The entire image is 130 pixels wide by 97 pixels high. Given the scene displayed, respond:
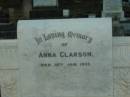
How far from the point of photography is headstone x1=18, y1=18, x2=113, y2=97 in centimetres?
981

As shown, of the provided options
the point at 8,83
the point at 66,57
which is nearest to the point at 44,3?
the point at 66,57

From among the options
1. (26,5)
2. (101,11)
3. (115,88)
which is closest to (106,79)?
(115,88)

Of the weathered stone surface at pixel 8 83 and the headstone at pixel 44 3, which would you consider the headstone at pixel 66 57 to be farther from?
the headstone at pixel 44 3

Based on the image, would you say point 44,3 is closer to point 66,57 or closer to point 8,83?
point 66,57

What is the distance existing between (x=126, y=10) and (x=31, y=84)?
189 centimetres

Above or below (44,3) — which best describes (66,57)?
below

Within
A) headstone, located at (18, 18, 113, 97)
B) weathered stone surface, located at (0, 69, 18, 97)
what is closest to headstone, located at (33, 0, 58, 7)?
headstone, located at (18, 18, 113, 97)

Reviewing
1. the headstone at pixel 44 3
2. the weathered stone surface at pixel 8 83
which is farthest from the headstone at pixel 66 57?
the headstone at pixel 44 3

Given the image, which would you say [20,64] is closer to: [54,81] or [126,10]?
[54,81]

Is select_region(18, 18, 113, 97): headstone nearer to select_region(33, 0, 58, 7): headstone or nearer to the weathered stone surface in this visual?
the weathered stone surface

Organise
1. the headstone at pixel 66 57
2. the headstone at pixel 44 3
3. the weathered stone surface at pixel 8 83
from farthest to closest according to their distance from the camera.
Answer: the headstone at pixel 44 3 < the weathered stone surface at pixel 8 83 < the headstone at pixel 66 57

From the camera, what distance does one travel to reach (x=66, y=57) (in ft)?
32.3

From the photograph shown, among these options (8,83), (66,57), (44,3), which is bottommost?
(8,83)

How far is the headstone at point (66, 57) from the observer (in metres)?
9.81
